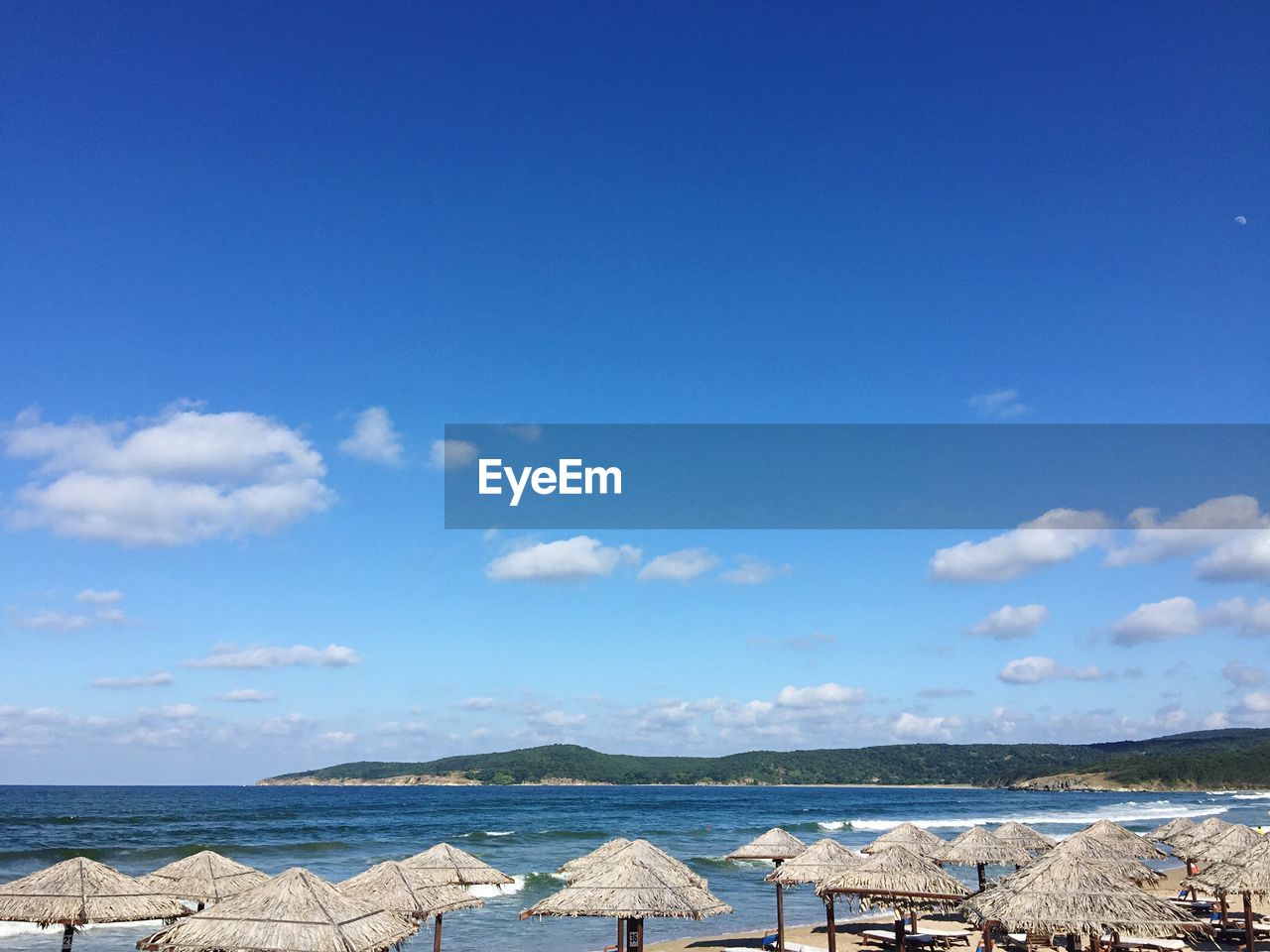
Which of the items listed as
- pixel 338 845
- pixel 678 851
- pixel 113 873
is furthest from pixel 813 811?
pixel 113 873

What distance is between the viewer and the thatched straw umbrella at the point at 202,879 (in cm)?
1666

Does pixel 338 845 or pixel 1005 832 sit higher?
pixel 1005 832

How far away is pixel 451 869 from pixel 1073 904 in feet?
35.4

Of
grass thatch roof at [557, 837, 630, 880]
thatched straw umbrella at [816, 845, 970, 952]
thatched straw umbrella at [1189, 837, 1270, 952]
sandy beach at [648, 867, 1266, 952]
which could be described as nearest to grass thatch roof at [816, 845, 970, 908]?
thatched straw umbrella at [816, 845, 970, 952]

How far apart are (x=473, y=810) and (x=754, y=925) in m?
82.0

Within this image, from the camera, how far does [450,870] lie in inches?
703

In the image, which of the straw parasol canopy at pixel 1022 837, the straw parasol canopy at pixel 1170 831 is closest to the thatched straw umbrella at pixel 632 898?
the straw parasol canopy at pixel 1022 837

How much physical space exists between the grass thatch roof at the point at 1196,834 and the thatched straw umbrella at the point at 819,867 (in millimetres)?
10233

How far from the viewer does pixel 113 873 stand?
51.4ft

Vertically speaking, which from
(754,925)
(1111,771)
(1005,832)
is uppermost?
(1005,832)

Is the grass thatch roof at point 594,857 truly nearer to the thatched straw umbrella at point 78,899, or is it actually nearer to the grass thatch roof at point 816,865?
the grass thatch roof at point 816,865

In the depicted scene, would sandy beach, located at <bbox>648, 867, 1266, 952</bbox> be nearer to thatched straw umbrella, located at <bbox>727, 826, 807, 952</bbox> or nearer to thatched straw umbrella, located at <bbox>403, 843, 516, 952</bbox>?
thatched straw umbrella, located at <bbox>727, 826, 807, 952</bbox>

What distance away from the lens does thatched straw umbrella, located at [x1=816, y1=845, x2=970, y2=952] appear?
54.8 ft

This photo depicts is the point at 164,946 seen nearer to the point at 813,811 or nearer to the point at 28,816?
the point at 28,816
